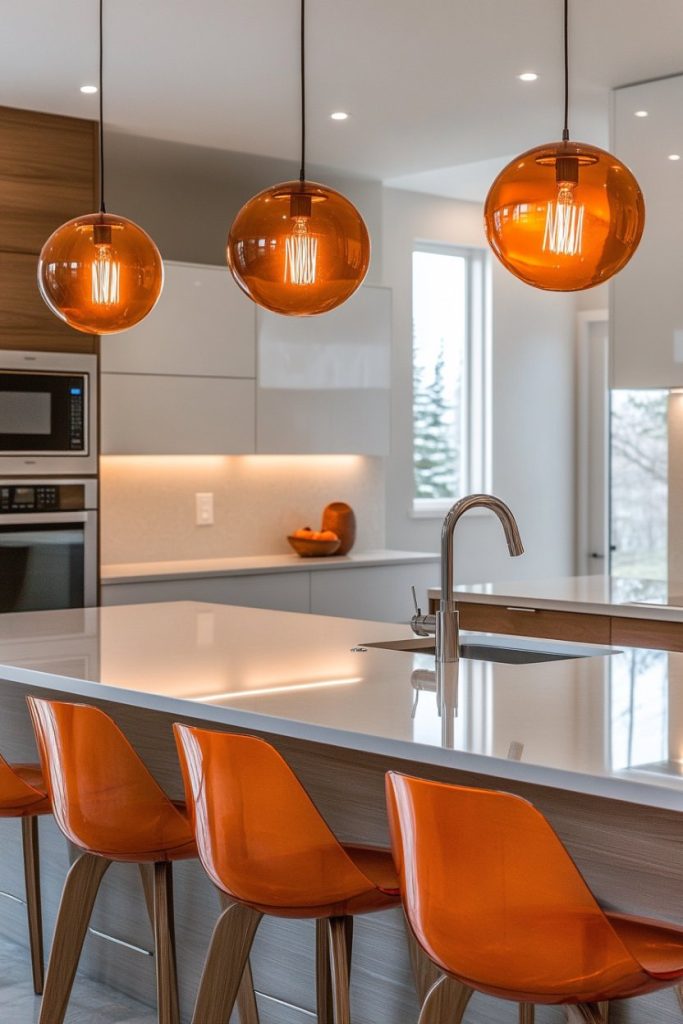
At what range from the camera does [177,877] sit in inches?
128

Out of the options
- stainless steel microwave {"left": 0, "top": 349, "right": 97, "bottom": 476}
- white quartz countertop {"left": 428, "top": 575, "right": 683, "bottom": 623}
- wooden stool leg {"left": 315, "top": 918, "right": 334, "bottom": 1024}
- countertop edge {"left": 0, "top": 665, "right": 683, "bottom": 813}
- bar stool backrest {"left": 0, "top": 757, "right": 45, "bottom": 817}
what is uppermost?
stainless steel microwave {"left": 0, "top": 349, "right": 97, "bottom": 476}

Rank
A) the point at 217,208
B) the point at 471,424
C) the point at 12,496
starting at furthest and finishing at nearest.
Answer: the point at 471,424, the point at 217,208, the point at 12,496

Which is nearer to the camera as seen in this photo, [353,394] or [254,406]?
[254,406]

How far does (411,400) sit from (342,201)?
4305 millimetres

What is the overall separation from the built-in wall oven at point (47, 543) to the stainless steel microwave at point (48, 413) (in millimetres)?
68

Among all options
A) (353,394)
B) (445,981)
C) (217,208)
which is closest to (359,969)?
(445,981)

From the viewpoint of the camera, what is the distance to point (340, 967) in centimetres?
231

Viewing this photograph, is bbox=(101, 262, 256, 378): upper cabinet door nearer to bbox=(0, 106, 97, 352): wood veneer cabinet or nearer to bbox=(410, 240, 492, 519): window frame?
bbox=(0, 106, 97, 352): wood veneer cabinet

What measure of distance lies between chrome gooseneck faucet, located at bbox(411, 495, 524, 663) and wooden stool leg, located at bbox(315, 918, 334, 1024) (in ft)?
2.02

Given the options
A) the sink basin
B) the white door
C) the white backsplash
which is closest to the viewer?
the sink basin

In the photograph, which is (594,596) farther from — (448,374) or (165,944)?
(448,374)

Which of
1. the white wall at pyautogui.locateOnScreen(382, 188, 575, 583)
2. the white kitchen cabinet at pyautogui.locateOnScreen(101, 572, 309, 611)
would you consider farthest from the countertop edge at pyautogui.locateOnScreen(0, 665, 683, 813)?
the white wall at pyautogui.locateOnScreen(382, 188, 575, 583)

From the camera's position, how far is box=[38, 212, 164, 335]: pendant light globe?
325 centimetres

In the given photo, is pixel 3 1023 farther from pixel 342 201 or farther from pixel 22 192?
pixel 22 192
